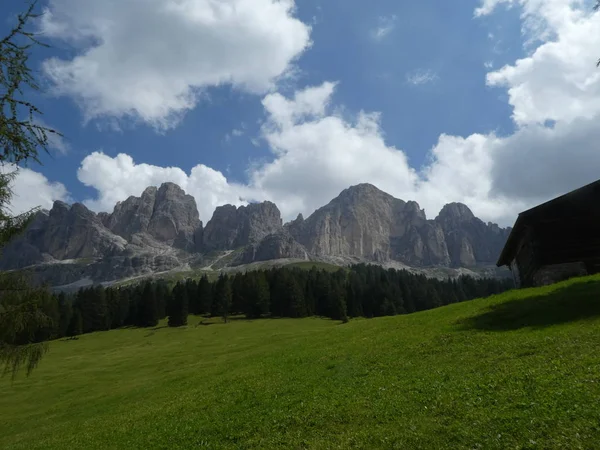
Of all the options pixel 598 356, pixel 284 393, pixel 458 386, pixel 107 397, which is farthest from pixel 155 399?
pixel 598 356

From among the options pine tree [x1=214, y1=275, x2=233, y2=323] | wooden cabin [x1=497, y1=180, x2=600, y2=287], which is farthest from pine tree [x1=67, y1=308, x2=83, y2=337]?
wooden cabin [x1=497, y1=180, x2=600, y2=287]

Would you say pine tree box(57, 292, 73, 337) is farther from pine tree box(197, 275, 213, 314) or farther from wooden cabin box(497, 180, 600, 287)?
wooden cabin box(497, 180, 600, 287)

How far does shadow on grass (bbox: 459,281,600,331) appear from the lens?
2228cm

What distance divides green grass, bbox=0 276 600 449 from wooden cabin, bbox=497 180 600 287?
654 cm

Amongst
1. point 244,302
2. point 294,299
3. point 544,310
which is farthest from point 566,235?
point 244,302

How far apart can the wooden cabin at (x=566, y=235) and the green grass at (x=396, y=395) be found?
6541 mm

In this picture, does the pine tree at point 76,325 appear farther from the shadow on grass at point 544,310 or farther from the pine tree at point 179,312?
the shadow on grass at point 544,310

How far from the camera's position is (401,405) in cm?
1446

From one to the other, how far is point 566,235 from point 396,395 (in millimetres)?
28685

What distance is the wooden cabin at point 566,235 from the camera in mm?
35812

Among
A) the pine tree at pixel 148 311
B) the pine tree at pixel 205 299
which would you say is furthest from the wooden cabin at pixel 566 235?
the pine tree at pixel 205 299

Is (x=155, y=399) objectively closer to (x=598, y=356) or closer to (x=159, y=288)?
(x=598, y=356)

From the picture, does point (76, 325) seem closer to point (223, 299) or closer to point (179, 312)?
point (179, 312)

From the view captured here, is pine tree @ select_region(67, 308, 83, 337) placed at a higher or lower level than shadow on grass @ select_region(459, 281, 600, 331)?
higher
